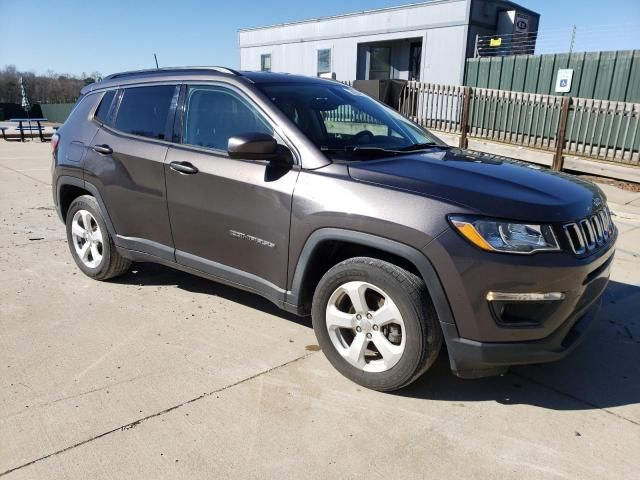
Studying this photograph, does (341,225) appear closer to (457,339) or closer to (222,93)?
(457,339)

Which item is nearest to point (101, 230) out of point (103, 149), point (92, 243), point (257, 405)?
point (92, 243)

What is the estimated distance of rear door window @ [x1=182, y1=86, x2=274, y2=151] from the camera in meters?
3.27

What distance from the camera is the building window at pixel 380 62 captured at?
1980cm

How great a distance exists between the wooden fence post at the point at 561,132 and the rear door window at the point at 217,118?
29.9 ft

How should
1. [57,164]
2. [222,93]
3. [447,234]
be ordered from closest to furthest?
1. [447,234]
2. [222,93]
3. [57,164]

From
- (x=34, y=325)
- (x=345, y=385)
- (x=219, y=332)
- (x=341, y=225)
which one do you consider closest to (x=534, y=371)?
(x=345, y=385)

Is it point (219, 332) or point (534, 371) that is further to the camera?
point (219, 332)

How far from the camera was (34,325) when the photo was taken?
11.9 ft

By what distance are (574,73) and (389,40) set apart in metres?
7.13

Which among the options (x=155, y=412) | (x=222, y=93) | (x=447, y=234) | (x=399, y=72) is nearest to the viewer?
(x=447, y=234)

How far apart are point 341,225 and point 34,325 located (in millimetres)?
2442

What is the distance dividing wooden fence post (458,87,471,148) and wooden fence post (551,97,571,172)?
2.12 meters

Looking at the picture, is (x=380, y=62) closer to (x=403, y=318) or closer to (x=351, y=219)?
(x=351, y=219)

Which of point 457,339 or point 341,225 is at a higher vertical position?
point 341,225
